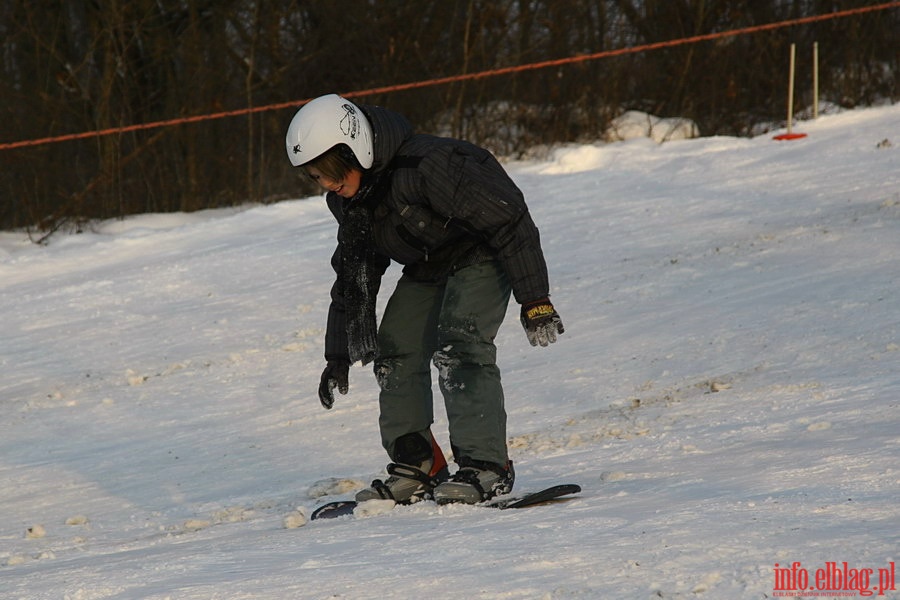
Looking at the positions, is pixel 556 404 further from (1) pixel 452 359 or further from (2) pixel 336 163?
(2) pixel 336 163

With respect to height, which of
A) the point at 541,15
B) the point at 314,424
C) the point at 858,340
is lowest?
the point at 314,424

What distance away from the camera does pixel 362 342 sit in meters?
4.28

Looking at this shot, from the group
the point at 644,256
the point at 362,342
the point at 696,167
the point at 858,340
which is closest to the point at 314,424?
the point at 362,342

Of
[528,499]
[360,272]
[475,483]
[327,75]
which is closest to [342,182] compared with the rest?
[360,272]

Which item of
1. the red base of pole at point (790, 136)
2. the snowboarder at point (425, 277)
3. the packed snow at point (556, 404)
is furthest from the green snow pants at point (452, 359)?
the red base of pole at point (790, 136)

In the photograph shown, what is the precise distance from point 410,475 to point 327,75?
12079 mm

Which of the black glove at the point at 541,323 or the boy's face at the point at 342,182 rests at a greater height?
the boy's face at the point at 342,182

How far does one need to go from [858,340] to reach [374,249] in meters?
2.94

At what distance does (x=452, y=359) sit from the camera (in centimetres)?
416

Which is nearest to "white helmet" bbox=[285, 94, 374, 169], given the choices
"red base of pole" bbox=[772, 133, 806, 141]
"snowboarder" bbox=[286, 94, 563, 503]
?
"snowboarder" bbox=[286, 94, 563, 503]

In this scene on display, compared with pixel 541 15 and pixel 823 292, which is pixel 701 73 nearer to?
pixel 541 15

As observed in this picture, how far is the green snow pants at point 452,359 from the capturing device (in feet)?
13.5

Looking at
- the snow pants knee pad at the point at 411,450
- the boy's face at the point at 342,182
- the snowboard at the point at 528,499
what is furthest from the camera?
the snow pants knee pad at the point at 411,450

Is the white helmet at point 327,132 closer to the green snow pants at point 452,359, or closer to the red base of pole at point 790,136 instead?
the green snow pants at point 452,359
